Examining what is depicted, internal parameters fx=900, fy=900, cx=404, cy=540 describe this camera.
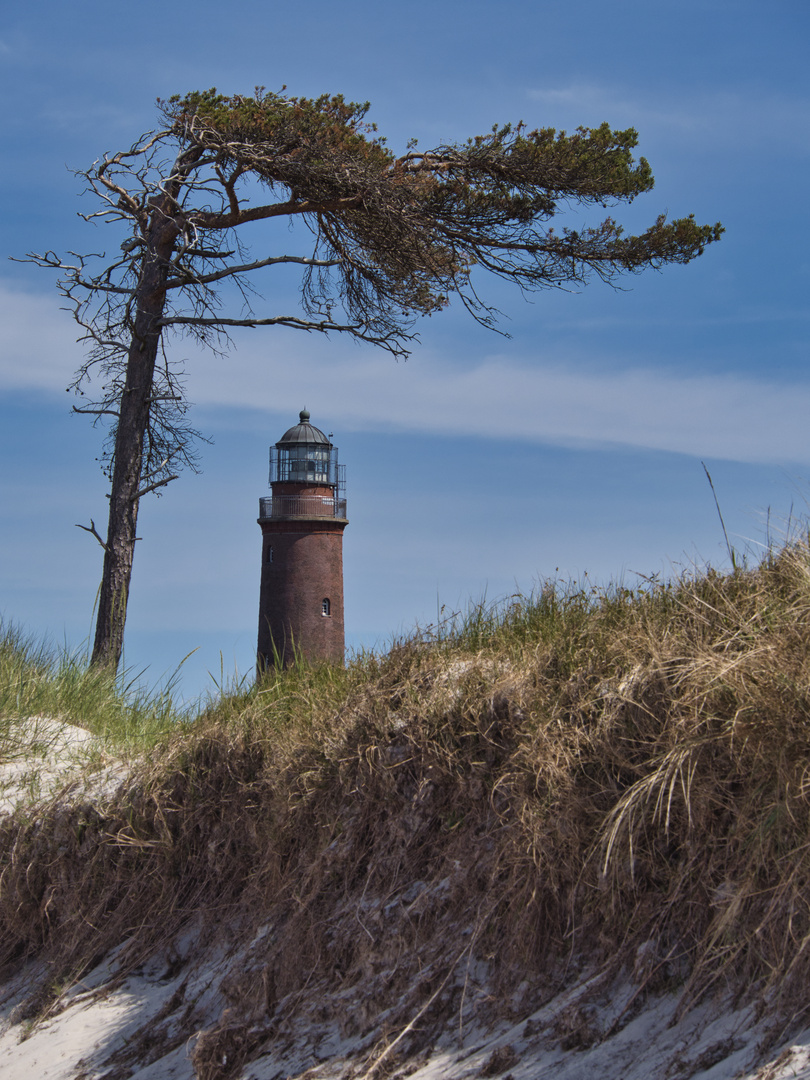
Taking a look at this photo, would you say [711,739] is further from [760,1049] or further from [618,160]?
[618,160]

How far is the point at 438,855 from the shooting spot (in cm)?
425

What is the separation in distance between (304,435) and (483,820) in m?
21.7

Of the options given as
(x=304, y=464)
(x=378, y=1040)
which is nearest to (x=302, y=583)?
(x=304, y=464)

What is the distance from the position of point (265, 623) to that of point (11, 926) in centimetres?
1836

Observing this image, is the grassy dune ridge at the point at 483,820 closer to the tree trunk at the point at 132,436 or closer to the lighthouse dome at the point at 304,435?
the tree trunk at the point at 132,436

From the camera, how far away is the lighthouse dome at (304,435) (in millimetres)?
25094

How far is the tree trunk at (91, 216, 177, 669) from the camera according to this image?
464 inches

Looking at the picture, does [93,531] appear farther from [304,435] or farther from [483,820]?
[304,435]

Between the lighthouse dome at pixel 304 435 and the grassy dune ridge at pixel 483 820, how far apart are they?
62.9 ft

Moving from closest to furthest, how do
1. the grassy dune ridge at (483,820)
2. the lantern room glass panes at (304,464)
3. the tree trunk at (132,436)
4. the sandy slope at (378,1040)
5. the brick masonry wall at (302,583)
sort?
1. the sandy slope at (378,1040)
2. the grassy dune ridge at (483,820)
3. the tree trunk at (132,436)
4. the brick masonry wall at (302,583)
5. the lantern room glass panes at (304,464)

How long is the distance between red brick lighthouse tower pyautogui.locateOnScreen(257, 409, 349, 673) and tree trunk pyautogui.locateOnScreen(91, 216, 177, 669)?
1090 cm

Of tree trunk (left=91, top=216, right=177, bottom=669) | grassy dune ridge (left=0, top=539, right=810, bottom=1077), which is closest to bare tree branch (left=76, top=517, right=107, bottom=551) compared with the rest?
tree trunk (left=91, top=216, right=177, bottom=669)

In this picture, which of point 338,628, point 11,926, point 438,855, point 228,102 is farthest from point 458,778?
point 338,628

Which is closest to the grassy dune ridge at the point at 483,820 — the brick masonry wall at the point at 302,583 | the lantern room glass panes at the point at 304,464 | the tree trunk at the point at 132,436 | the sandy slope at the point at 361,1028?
the sandy slope at the point at 361,1028
